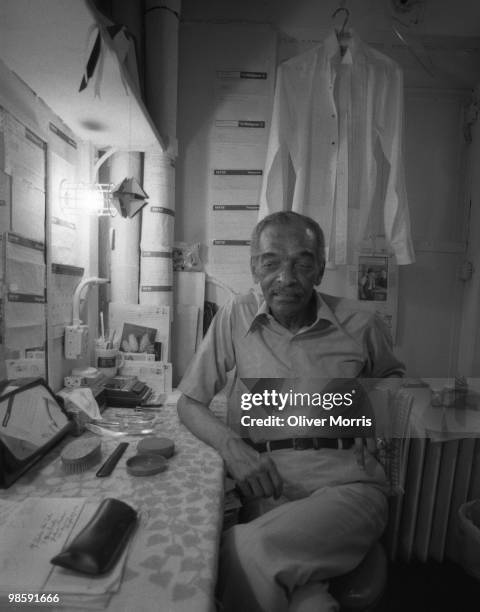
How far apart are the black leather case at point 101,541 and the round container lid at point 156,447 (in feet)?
0.69

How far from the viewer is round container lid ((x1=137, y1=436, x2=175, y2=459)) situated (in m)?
0.73

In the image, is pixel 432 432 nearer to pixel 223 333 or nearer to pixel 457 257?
pixel 223 333

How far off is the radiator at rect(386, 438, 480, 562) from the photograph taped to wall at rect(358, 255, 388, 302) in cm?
66

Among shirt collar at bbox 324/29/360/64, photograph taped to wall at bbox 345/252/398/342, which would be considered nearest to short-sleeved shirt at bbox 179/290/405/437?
photograph taped to wall at bbox 345/252/398/342

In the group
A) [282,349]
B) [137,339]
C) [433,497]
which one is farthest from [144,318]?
[433,497]

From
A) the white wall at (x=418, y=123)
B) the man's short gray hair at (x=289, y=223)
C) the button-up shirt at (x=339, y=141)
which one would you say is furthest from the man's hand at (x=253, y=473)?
the white wall at (x=418, y=123)

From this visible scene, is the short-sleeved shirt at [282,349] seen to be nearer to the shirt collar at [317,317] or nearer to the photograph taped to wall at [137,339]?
the shirt collar at [317,317]

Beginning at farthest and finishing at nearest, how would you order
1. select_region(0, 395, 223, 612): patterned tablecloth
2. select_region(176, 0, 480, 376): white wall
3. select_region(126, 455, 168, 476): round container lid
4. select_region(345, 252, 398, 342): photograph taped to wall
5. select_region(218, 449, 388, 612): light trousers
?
select_region(345, 252, 398, 342): photograph taped to wall, select_region(176, 0, 480, 376): white wall, select_region(126, 455, 168, 476): round container lid, select_region(218, 449, 388, 612): light trousers, select_region(0, 395, 223, 612): patterned tablecloth

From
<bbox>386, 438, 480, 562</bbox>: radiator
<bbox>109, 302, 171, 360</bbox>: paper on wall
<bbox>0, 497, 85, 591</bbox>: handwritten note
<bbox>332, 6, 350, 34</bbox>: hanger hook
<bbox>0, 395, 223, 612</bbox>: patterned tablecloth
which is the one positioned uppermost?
<bbox>332, 6, 350, 34</bbox>: hanger hook

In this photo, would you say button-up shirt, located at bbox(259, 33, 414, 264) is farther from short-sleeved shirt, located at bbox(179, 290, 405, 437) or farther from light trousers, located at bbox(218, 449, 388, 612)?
light trousers, located at bbox(218, 449, 388, 612)

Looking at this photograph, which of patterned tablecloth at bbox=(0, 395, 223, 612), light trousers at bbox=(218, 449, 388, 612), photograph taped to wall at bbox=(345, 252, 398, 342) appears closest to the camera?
patterned tablecloth at bbox=(0, 395, 223, 612)

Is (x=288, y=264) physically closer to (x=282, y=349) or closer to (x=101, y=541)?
(x=282, y=349)

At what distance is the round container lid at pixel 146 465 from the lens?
0.65 metres

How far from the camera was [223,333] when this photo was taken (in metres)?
0.93
